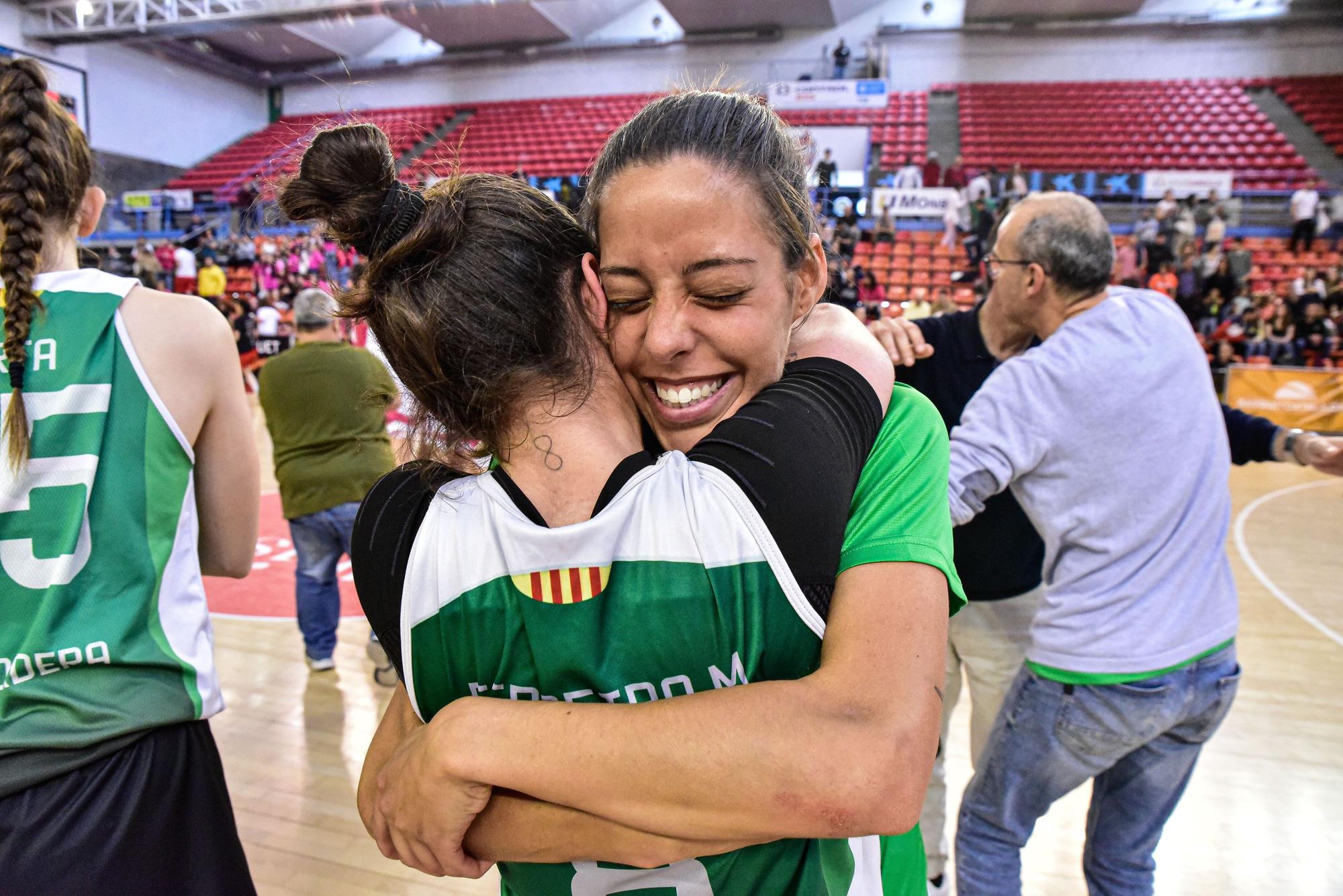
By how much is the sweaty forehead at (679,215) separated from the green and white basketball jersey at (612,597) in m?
0.25

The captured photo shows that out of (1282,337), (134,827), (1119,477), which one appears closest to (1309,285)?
(1282,337)

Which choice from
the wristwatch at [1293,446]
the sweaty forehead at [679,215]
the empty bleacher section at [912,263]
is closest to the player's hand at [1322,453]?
the wristwatch at [1293,446]

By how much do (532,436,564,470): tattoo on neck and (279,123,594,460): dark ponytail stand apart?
45 millimetres

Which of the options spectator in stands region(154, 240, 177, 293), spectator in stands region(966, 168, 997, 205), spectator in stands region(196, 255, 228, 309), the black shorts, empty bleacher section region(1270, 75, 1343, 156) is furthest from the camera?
spectator in stands region(154, 240, 177, 293)

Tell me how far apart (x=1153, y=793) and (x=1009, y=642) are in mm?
620

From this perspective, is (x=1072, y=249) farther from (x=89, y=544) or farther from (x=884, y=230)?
(x=884, y=230)

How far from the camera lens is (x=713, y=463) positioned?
75 centimetres

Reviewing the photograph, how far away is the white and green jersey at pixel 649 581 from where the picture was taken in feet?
2.40

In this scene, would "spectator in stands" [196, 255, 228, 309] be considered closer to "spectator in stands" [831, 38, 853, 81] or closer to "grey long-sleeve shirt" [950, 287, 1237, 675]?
"spectator in stands" [831, 38, 853, 81]

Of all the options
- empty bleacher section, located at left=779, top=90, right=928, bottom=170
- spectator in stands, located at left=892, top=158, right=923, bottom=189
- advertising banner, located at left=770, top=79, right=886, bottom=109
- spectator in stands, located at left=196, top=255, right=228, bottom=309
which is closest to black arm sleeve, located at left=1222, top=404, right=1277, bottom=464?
spectator in stands, located at left=892, top=158, right=923, bottom=189

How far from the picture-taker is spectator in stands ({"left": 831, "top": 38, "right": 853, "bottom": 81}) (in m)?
16.7

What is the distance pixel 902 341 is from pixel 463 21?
18.9 meters

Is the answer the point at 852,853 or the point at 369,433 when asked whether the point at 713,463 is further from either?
the point at 369,433

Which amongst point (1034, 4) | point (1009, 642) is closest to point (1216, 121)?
point (1034, 4)
